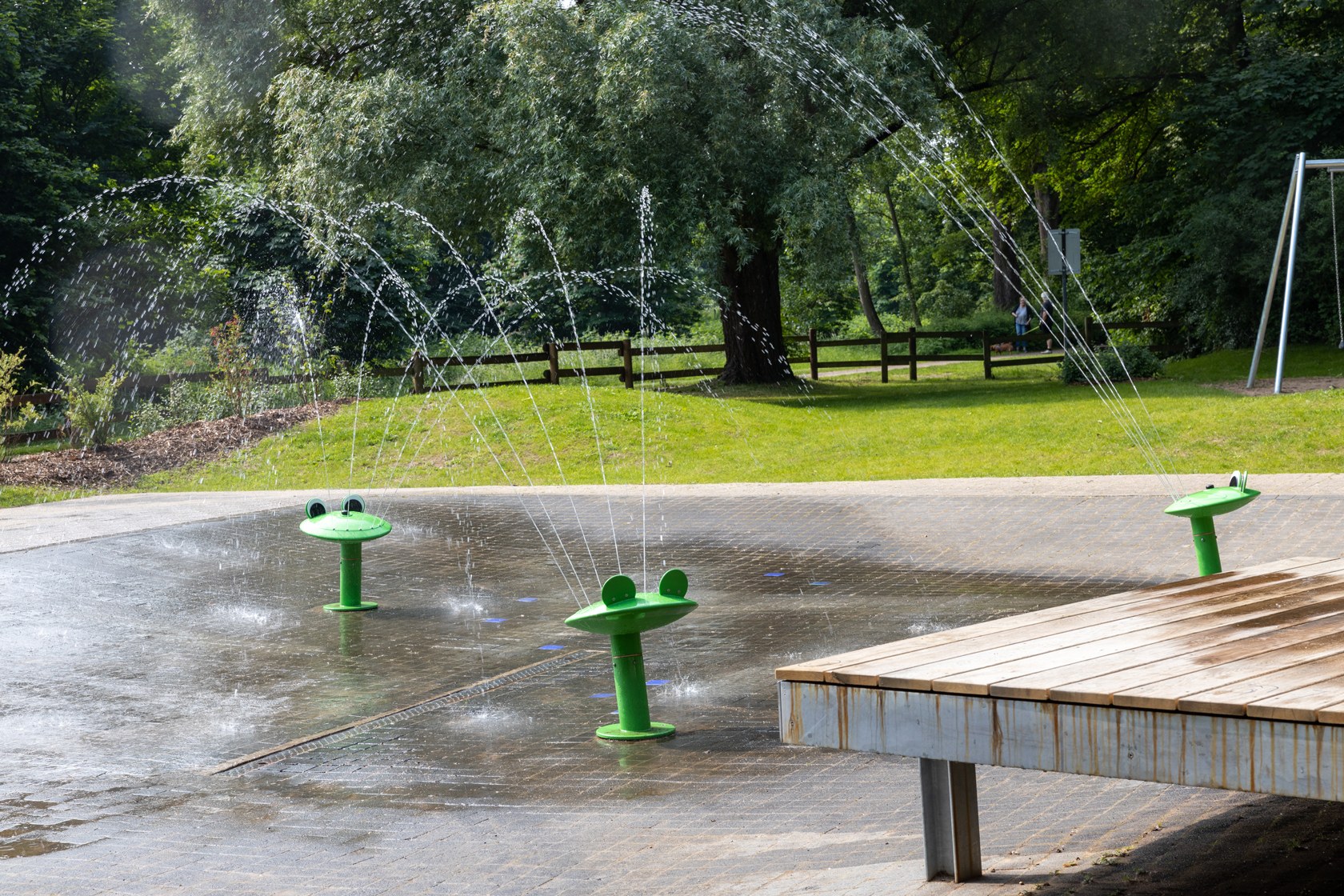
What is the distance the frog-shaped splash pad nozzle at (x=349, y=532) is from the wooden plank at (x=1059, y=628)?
21.1ft

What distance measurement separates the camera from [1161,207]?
105 ft

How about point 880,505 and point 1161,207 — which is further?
point 1161,207

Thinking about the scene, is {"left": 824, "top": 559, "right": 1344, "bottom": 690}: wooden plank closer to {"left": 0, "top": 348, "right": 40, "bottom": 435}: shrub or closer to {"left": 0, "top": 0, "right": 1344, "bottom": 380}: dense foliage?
{"left": 0, "top": 0, "right": 1344, "bottom": 380}: dense foliage

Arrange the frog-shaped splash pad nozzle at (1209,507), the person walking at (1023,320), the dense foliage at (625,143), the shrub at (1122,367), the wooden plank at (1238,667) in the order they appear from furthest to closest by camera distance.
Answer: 1. the person walking at (1023,320)
2. the shrub at (1122,367)
3. the dense foliage at (625,143)
4. the frog-shaped splash pad nozzle at (1209,507)
5. the wooden plank at (1238,667)

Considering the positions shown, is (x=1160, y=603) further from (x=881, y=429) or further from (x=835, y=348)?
(x=835, y=348)

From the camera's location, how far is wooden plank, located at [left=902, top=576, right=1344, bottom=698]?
12.7 ft

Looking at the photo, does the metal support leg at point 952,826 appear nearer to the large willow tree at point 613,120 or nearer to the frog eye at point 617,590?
the frog eye at point 617,590

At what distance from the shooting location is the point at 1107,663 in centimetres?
390

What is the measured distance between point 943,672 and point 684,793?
83.3 inches

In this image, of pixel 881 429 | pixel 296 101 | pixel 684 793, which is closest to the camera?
pixel 684 793

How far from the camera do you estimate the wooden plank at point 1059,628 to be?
13.0ft

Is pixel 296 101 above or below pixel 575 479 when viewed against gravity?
above

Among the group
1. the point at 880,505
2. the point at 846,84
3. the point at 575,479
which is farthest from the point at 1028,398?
the point at 880,505

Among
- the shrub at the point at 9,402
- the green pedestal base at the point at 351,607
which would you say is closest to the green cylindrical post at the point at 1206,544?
the green pedestal base at the point at 351,607
